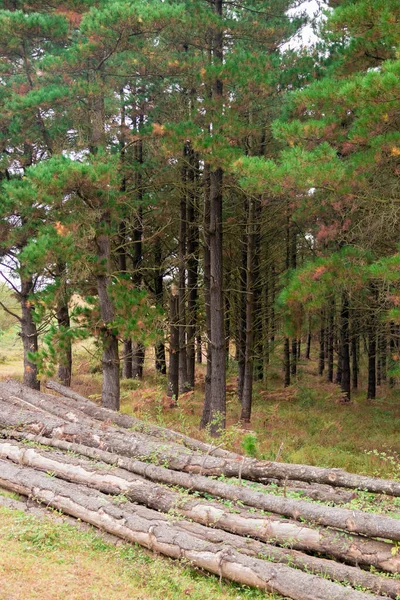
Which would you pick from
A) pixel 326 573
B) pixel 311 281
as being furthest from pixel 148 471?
pixel 311 281

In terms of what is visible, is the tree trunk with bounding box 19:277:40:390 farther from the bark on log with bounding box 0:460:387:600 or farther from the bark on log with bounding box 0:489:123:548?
the bark on log with bounding box 0:489:123:548

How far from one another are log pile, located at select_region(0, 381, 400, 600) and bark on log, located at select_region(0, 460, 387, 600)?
13 mm

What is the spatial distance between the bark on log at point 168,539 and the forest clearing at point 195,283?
3 cm

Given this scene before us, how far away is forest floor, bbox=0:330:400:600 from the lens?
5414mm

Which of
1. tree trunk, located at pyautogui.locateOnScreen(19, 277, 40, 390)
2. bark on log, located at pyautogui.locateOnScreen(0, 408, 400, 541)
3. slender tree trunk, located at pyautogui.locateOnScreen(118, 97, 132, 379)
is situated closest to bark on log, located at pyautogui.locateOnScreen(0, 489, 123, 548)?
bark on log, located at pyautogui.locateOnScreen(0, 408, 400, 541)

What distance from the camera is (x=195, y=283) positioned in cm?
1884

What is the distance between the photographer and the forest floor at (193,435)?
5414mm

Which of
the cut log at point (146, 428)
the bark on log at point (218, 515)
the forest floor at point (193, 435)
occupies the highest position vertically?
the cut log at point (146, 428)

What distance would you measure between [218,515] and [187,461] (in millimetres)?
1559

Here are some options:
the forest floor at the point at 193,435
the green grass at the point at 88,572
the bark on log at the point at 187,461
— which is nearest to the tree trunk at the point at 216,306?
the forest floor at the point at 193,435

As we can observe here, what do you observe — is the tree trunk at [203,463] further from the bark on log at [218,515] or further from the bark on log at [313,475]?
the bark on log at [218,515]

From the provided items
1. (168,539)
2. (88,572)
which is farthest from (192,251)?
(88,572)

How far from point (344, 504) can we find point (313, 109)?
848 cm

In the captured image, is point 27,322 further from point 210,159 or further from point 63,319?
point 210,159
